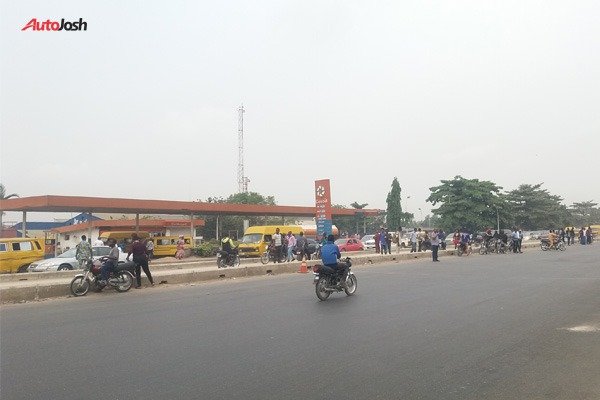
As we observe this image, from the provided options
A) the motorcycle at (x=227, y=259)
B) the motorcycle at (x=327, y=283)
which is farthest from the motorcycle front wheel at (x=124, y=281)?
the motorcycle at (x=227, y=259)

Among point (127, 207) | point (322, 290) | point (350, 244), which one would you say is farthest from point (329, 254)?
point (350, 244)

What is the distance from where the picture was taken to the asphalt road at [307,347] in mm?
5301

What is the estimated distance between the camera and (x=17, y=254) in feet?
76.9

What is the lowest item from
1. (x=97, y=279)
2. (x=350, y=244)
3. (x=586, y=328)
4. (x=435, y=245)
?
(x=586, y=328)

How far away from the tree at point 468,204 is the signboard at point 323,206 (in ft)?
91.2

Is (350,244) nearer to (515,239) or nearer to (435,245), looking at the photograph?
(515,239)

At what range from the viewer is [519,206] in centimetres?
7088

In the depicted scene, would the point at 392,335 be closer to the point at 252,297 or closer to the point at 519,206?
the point at 252,297

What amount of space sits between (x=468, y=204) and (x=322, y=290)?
145 ft

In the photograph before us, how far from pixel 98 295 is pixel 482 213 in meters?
47.2

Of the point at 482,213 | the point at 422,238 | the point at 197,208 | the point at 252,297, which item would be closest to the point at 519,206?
the point at 482,213

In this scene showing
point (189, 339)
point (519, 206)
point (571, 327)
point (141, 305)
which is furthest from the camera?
point (519, 206)

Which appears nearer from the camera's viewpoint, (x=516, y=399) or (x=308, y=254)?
(x=516, y=399)

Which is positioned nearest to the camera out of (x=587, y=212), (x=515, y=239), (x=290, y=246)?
(x=290, y=246)
